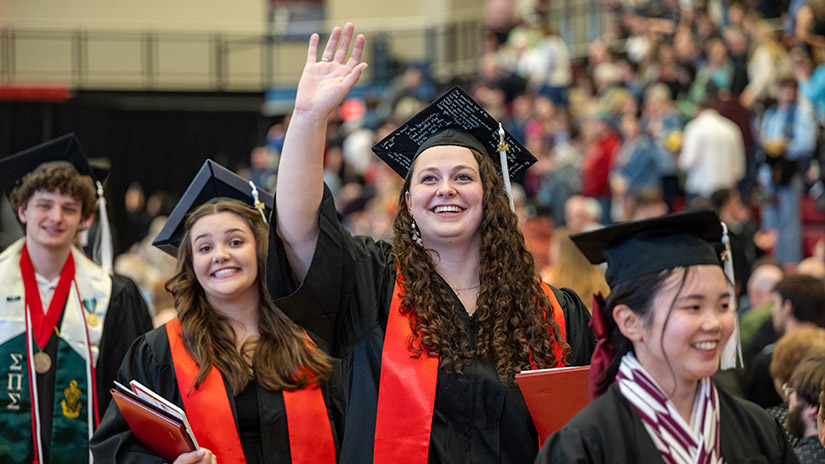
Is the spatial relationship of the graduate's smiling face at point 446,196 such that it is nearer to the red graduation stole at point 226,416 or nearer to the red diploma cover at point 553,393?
the red diploma cover at point 553,393

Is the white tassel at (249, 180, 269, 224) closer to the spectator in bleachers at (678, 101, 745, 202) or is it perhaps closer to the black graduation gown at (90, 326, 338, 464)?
the black graduation gown at (90, 326, 338, 464)

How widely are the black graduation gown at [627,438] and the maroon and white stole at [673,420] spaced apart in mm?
22

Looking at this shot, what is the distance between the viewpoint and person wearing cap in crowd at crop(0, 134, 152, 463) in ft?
13.7

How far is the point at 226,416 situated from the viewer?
138 inches

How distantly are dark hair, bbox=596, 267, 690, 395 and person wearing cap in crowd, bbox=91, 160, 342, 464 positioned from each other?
139 cm

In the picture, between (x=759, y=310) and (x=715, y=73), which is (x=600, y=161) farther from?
(x=759, y=310)

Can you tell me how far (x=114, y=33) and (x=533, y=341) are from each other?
21631 millimetres

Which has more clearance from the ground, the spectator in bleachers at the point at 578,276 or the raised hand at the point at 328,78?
the raised hand at the point at 328,78

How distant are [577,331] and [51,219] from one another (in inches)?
90.5

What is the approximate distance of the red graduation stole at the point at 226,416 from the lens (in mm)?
3484

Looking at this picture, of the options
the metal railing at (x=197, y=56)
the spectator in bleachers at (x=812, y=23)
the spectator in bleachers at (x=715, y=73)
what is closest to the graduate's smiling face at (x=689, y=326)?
the spectator in bleachers at (x=812, y=23)

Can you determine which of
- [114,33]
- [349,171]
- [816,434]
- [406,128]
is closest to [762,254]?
[816,434]

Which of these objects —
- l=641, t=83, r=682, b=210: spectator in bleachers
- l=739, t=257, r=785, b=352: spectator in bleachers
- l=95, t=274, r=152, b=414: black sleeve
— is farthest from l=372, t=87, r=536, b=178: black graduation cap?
l=641, t=83, r=682, b=210: spectator in bleachers

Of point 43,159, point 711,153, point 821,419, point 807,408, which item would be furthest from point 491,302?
point 711,153
